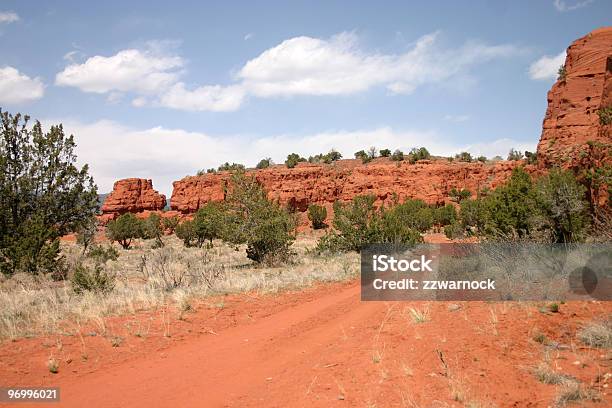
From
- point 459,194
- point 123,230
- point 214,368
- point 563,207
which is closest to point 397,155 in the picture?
point 459,194

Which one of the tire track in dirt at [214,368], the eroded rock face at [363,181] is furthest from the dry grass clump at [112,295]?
→ the eroded rock face at [363,181]

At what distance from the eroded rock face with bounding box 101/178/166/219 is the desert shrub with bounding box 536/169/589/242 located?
74573mm

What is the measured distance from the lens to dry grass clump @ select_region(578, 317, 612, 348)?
5.53 m

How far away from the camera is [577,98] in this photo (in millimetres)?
21953

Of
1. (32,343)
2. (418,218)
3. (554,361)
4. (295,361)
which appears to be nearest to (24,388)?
(32,343)

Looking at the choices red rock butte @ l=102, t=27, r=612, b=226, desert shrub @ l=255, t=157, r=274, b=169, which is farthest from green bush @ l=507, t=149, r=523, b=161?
desert shrub @ l=255, t=157, r=274, b=169

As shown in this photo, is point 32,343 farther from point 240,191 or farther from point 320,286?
point 240,191

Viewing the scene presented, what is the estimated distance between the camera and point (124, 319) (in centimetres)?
812

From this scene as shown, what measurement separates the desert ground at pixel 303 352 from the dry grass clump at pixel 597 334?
2cm

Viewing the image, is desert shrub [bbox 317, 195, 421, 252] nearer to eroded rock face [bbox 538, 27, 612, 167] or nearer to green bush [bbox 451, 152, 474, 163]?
eroded rock face [bbox 538, 27, 612, 167]

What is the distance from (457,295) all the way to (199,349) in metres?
5.68

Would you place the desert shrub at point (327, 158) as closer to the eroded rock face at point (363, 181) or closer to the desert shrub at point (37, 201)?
the eroded rock face at point (363, 181)

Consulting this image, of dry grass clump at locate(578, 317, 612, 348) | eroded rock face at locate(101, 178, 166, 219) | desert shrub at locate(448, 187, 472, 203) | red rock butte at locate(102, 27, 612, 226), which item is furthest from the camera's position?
eroded rock face at locate(101, 178, 166, 219)

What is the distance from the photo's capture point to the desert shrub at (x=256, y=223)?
17.6 m
